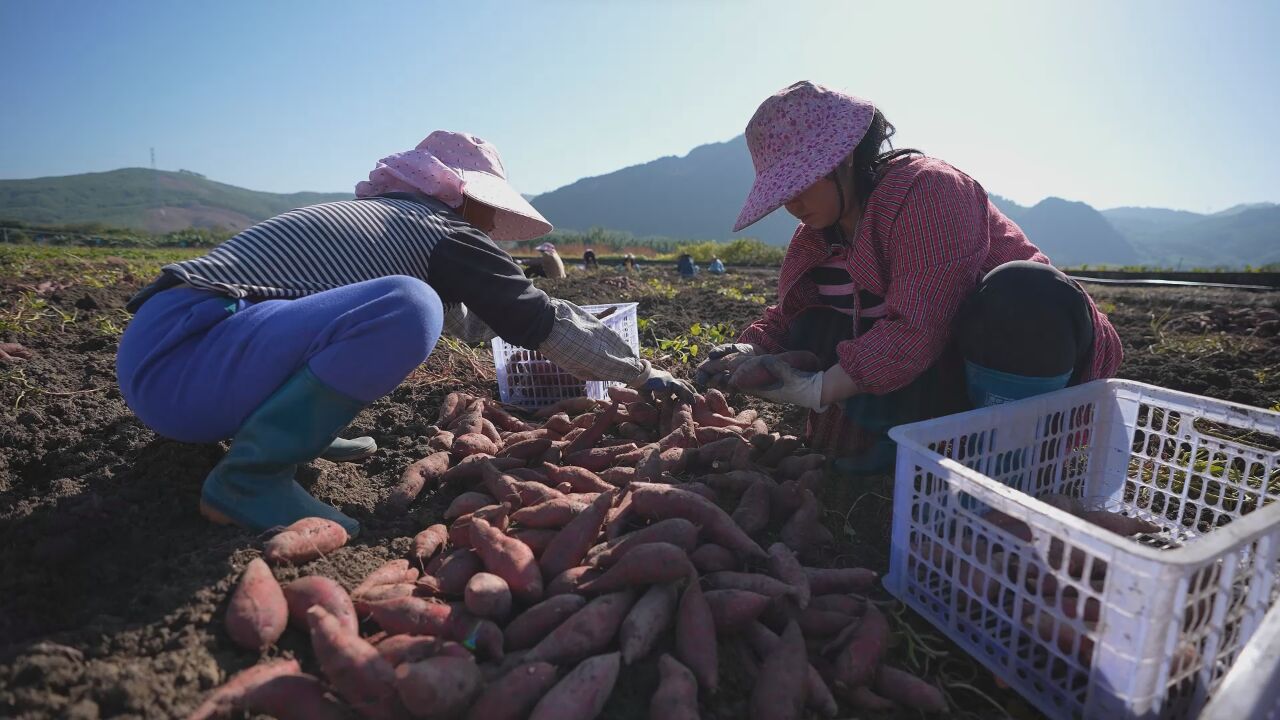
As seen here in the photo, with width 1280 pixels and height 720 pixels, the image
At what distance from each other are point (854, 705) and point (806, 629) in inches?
6.8

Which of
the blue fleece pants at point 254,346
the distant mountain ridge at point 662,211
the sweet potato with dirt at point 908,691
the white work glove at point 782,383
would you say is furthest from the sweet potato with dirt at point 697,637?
the distant mountain ridge at point 662,211

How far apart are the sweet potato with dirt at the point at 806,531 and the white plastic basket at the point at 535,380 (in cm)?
141

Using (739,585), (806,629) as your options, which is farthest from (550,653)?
(806,629)

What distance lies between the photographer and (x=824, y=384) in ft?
6.35

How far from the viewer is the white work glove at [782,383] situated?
197 centimetres

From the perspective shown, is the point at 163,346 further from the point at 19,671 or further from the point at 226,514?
the point at 19,671

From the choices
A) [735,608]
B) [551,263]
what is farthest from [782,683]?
[551,263]

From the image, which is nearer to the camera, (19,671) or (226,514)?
(19,671)

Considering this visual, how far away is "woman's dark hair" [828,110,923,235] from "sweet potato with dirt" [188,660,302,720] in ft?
6.05

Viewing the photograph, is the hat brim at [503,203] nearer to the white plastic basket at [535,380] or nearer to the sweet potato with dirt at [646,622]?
the white plastic basket at [535,380]

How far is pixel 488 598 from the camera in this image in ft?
4.33

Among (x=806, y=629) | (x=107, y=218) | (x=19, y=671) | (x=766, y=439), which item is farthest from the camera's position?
(x=107, y=218)

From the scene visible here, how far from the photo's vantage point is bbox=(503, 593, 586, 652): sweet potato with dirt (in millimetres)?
1291

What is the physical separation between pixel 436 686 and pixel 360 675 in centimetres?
14
